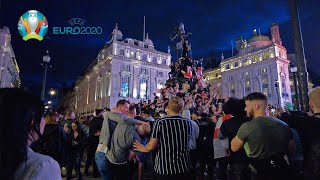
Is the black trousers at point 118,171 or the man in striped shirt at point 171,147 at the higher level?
the man in striped shirt at point 171,147

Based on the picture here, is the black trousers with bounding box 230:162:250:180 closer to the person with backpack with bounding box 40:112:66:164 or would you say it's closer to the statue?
the person with backpack with bounding box 40:112:66:164

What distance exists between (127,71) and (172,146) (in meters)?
58.7

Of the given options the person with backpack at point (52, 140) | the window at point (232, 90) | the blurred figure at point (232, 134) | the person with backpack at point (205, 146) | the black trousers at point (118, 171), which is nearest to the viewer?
the blurred figure at point (232, 134)

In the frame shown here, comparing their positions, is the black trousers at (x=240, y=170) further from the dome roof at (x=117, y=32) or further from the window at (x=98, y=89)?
the dome roof at (x=117, y=32)

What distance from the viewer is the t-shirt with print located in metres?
3.25

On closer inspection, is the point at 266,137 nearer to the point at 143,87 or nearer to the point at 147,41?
the point at 143,87

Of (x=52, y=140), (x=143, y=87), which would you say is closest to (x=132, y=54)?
(x=143, y=87)

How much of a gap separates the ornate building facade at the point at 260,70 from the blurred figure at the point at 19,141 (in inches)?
2386

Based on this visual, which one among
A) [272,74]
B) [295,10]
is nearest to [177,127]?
[295,10]

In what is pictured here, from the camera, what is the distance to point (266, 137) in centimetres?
326

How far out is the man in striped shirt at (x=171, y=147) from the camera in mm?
3904

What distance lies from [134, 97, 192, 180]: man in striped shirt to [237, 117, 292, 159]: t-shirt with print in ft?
3.58

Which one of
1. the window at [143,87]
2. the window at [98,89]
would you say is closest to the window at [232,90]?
the window at [143,87]

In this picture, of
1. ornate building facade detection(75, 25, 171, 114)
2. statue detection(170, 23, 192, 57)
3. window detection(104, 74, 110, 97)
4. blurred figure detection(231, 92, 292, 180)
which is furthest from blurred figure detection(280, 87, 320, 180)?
window detection(104, 74, 110, 97)
